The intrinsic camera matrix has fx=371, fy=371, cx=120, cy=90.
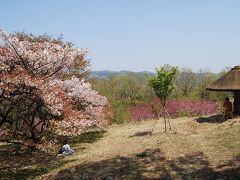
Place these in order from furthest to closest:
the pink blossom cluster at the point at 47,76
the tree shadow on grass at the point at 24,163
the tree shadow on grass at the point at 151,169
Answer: the tree shadow on grass at the point at 24,163, the pink blossom cluster at the point at 47,76, the tree shadow on grass at the point at 151,169

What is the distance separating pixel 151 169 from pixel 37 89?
571 cm

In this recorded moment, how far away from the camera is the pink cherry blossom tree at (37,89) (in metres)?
15.3

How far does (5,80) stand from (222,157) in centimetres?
894

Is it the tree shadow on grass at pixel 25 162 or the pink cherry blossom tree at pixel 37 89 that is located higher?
the pink cherry blossom tree at pixel 37 89

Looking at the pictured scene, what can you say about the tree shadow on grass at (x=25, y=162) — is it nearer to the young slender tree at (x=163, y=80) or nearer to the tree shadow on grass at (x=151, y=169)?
the tree shadow on grass at (x=151, y=169)

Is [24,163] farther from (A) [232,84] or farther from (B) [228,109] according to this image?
(A) [232,84]

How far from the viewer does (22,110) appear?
16.8 m

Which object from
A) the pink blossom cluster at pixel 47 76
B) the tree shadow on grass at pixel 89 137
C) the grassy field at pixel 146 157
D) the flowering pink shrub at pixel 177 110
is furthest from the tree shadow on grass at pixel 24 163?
the flowering pink shrub at pixel 177 110

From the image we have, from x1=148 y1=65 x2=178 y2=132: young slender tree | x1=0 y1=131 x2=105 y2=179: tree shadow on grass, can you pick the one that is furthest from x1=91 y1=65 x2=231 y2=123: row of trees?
x1=0 y1=131 x2=105 y2=179: tree shadow on grass

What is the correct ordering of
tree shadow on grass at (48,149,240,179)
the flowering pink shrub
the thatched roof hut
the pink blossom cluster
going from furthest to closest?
the flowering pink shrub, the thatched roof hut, the pink blossom cluster, tree shadow on grass at (48,149,240,179)

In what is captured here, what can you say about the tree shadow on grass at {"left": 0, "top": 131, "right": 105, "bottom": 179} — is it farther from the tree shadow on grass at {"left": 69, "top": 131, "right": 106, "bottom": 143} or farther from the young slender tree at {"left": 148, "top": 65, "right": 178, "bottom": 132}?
the young slender tree at {"left": 148, "top": 65, "right": 178, "bottom": 132}

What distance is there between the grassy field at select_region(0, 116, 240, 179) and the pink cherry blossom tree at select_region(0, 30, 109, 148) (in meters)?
1.41

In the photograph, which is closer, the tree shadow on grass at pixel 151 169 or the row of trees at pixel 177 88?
the tree shadow on grass at pixel 151 169

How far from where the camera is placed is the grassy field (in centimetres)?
1327
